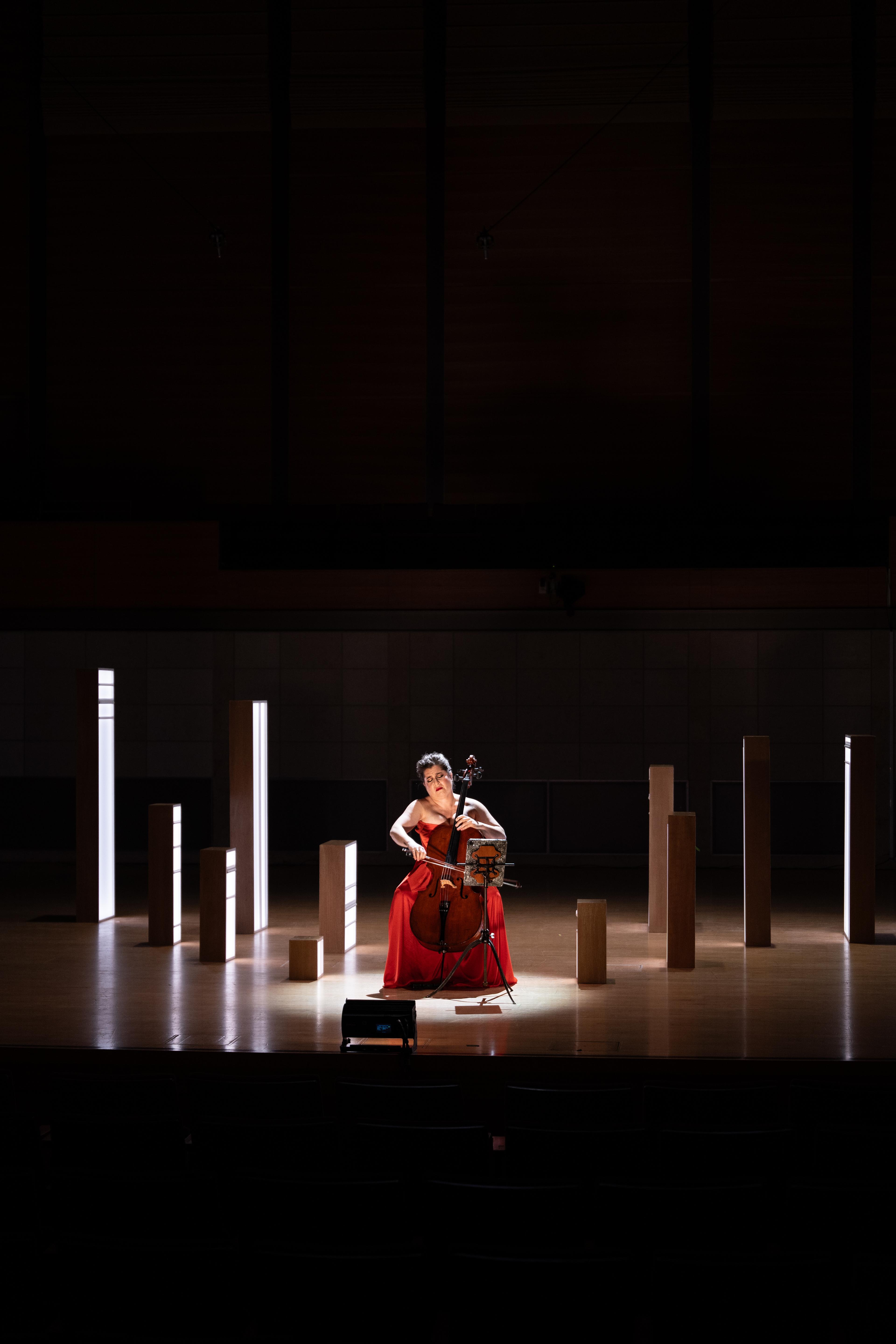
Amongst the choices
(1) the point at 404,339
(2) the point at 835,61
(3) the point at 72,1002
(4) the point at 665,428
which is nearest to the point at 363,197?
(1) the point at 404,339

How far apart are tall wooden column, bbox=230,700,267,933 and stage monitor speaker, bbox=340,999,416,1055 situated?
3645mm

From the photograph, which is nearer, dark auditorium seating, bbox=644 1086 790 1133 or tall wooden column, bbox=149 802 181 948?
dark auditorium seating, bbox=644 1086 790 1133

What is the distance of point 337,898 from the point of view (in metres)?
8.30

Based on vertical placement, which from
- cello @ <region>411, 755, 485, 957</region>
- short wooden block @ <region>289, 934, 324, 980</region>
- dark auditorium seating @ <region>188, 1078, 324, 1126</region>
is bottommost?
short wooden block @ <region>289, 934, 324, 980</region>

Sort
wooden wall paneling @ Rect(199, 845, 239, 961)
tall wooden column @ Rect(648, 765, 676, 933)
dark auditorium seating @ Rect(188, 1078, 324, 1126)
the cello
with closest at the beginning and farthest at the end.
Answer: dark auditorium seating @ Rect(188, 1078, 324, 1126), the cello, wooden wall paneling @ Rect(199, 845, 239, 961), tall wooden column @ Rect(648, 765, 676, 933)

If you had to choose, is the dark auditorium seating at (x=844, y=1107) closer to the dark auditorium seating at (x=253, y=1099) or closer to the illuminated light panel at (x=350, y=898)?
the dark auditorium seating at (x=253, y=1099)

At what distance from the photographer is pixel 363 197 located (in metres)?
11.6

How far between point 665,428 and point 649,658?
2188 millimetres

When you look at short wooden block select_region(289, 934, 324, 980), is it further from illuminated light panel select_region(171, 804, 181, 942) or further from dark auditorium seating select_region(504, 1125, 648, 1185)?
dark auditorium seating select_region(504, 1125, 648, 1185)

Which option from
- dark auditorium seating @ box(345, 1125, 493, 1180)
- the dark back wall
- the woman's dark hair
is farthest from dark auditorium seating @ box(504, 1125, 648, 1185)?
the dark back wall

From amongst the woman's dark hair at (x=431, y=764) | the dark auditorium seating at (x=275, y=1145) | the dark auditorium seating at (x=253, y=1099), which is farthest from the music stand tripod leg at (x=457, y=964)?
the dark auditorium seating at (x=275, y=1145)

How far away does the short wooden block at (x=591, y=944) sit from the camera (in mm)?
7180

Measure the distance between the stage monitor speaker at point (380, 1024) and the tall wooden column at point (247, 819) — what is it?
365 centimetres

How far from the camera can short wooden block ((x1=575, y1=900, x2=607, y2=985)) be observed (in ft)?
23.6
